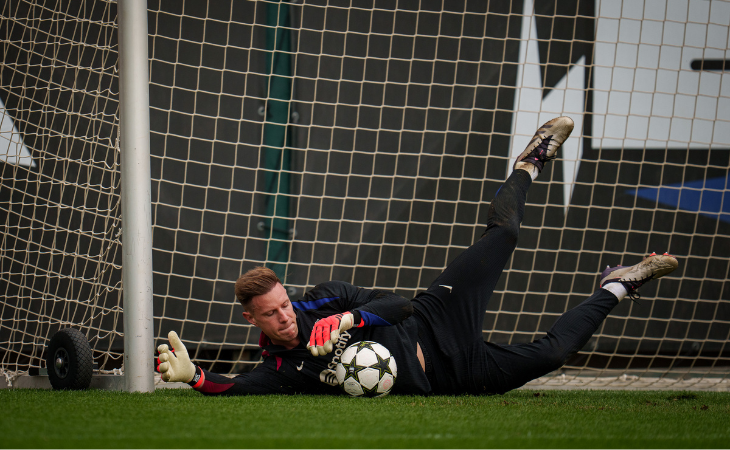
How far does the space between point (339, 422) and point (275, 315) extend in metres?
0.73

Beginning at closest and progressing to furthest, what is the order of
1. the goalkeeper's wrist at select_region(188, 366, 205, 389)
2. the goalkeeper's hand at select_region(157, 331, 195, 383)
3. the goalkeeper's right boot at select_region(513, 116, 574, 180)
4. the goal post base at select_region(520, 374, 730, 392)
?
the goalkeeper's hand at select_region(157, 331, 195, 383) < the goalkeeper's wrist at select_region(188, 366, 205, 389) < the goalkeeper's right boot at select_region(513, 116, 574, 180) < the goal post base at select_region(520, 374, 730, 392)

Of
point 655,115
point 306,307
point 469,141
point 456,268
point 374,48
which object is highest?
point 374,48

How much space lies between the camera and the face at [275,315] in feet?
7.67

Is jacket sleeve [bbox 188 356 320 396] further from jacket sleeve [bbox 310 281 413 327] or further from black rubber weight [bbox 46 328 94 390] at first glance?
black rubber weight [bbox 46 328 94 390]

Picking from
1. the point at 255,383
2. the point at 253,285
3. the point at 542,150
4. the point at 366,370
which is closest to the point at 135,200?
the point at 253,285

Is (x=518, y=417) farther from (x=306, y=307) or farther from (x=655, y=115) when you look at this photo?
(x=655, y=115)

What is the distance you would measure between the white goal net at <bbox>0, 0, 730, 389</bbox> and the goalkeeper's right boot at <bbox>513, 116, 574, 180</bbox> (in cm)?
146

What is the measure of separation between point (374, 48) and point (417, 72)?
37 cm

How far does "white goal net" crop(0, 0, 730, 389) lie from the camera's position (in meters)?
4.41

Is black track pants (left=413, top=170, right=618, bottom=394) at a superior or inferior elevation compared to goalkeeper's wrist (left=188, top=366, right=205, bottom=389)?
superior

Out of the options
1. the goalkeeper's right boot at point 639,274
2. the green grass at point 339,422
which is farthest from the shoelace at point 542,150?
the green grass at point 339,422

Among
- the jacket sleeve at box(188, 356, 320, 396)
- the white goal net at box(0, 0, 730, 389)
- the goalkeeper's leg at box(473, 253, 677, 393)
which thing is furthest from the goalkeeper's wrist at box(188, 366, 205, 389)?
the white goal net at box(0, 0, 730, 389)

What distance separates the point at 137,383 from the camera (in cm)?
249

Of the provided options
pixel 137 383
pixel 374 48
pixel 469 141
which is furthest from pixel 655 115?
pixel 137 383
